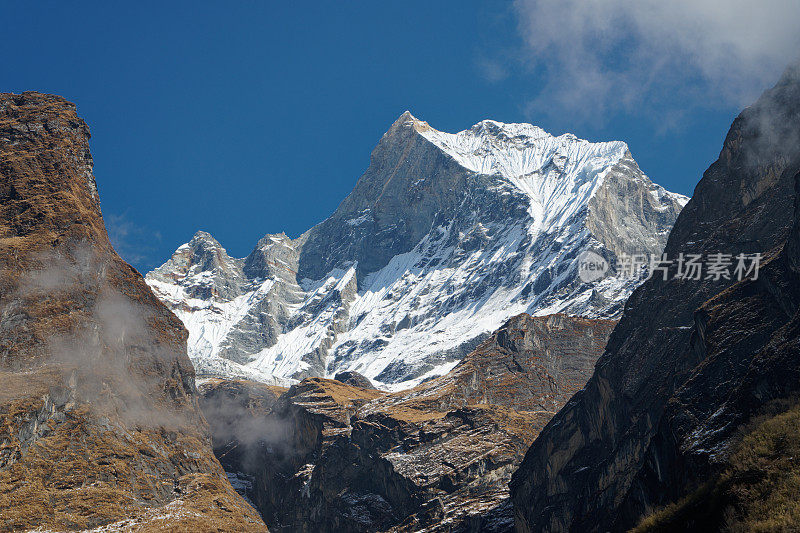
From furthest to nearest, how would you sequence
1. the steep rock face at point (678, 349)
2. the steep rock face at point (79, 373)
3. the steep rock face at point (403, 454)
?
the steep rock face at point (403, 454) → the steep rock face at point (79, 373) → the steep rock face at point (678, 349)

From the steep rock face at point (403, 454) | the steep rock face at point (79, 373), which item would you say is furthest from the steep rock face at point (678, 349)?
the steep rock face at point (79, 373)

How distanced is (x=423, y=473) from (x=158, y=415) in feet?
154

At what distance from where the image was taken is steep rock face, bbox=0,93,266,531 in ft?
360

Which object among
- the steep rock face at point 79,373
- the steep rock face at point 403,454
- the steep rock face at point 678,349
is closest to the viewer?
the steep rock face at point 678,349

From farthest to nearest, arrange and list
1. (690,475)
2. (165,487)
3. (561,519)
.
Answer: (165,487) < (561,519) < (690,475)

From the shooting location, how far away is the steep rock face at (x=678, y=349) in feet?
244

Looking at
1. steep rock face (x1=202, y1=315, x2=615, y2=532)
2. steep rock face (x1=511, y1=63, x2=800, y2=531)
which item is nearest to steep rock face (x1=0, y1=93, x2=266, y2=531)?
steep rock face (x1=202, y1=315, x2=615, y2=532)

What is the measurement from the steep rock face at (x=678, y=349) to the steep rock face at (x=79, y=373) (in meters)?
47.0

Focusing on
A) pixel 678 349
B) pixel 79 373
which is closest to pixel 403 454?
pixel 79 373

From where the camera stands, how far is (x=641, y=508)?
70.2m

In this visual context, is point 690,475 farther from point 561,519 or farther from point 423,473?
point 423,473

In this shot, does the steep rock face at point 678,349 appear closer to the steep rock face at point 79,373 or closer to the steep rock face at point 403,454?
the steep rock face at point 403,454

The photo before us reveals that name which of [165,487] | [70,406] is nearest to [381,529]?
[165,487]

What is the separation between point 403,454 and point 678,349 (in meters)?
69.4
